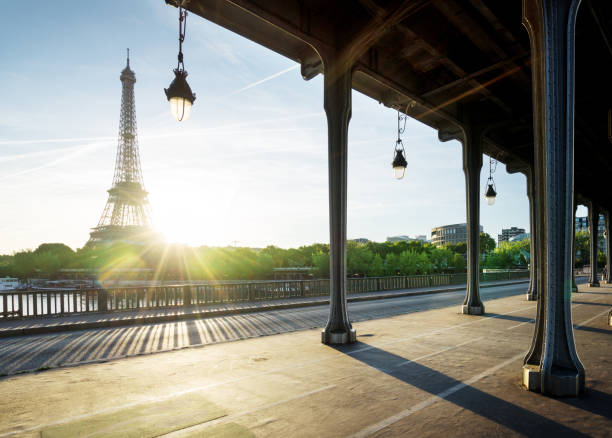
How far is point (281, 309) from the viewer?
15820 millimetres

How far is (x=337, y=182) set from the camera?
8656 mm

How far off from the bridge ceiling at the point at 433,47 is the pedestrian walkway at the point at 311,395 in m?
6.76

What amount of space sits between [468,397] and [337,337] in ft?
12.3

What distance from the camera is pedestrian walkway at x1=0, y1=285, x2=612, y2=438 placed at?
13.2 feet

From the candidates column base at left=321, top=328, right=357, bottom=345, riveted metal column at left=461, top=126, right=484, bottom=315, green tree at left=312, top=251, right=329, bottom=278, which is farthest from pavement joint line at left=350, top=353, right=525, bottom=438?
green tree at left=312, top=251, right=329, bottom=278

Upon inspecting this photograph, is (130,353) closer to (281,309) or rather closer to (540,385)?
(540,385)

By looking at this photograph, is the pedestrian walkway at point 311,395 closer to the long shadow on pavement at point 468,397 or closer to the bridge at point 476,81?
the long shadow on pavement at point 468,397

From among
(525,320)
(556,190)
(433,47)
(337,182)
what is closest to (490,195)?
(525,320)

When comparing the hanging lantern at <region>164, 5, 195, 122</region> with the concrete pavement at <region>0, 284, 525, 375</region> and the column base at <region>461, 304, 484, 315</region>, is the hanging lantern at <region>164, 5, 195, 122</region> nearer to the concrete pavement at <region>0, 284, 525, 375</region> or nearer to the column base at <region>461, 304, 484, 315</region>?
the concrete pavement at <region>0, 284, 525, 375</region>

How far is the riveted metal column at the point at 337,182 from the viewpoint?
851 cm

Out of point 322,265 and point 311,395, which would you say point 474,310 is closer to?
point 311,395

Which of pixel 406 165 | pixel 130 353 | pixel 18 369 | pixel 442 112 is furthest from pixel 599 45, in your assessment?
pixel 18 369

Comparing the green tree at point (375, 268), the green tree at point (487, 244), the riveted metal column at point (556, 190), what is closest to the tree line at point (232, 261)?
the green tree at point (375, 268)

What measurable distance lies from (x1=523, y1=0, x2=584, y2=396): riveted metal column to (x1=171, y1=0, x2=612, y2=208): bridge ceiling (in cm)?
284
